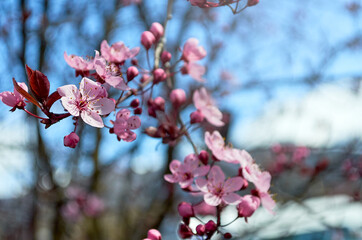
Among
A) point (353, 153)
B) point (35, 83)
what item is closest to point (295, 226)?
point (353, 153)

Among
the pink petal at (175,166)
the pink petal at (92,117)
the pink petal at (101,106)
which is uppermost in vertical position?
the pink petal at (101,106)

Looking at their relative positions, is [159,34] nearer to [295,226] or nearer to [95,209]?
[295,226]

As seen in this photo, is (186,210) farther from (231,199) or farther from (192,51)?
(192,51)

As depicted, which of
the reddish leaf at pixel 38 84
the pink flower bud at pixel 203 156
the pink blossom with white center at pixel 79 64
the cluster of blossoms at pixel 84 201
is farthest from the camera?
the cluster of blossoms at pixel 84 201

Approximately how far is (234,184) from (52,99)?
2.11 feet

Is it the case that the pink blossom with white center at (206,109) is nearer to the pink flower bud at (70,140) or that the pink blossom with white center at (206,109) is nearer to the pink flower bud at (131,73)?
the pink flower bud at (131,73)

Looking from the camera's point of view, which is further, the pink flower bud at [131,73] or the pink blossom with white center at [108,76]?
the pink flower bud at [131,73]

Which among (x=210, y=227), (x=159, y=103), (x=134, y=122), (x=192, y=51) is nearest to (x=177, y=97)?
→ (x=159, y=103)

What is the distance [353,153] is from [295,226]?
0.97m

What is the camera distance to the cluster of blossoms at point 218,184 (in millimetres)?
1062

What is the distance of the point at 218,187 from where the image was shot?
1.09m

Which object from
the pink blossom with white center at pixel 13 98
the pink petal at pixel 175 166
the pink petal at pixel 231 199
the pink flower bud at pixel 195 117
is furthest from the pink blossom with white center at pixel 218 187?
the pink blossom with white center at pixel 13 98

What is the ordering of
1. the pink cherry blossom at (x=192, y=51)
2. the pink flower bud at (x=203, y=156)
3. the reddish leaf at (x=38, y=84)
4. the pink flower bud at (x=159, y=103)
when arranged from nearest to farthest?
1. the reddish leaf at (x=38, y=84)
2. the pink flower bud at (x=203, y=156)
3. the pink flower bud at (x=159, y=103)
4. the pink cherry blossom at (x=192, y=51)

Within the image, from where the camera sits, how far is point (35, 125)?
279 centimetres
